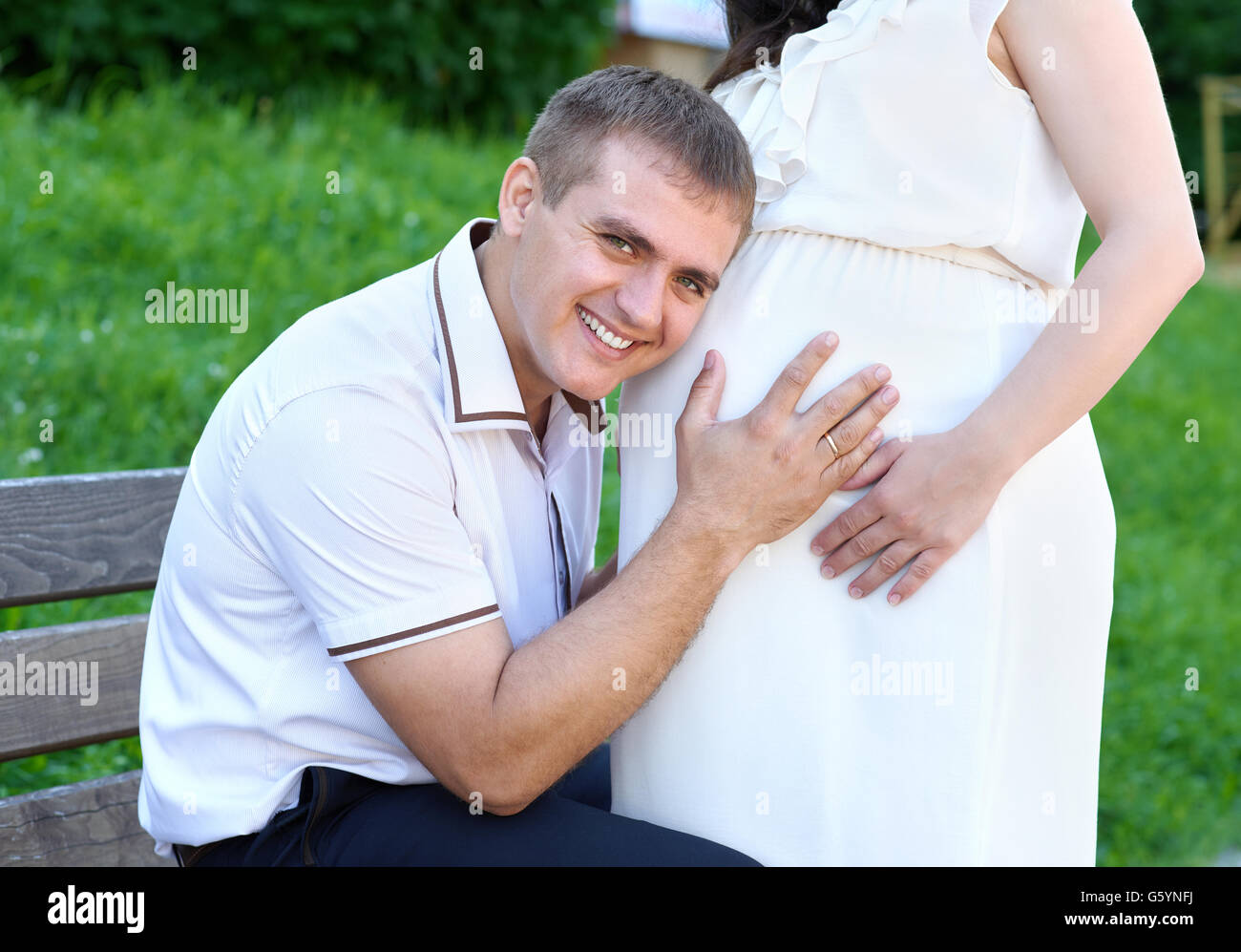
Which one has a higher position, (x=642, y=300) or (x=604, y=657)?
(x=642, y=300)

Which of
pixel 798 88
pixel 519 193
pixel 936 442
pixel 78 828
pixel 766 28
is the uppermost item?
pixel 766 28

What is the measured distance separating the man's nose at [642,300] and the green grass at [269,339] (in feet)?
6.11

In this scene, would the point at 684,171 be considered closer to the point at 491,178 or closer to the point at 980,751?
the point at 980,751

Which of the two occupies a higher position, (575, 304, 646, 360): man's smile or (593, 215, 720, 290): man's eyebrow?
(593, 215, 720, 290): man's eyebrow

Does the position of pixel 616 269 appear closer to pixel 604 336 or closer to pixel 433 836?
pixel 604 336

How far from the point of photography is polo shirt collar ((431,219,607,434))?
1.88m

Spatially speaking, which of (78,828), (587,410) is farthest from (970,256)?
(78,828)

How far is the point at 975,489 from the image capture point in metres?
1.80

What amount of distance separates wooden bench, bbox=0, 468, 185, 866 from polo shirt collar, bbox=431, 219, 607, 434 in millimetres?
829

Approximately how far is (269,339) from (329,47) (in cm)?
312

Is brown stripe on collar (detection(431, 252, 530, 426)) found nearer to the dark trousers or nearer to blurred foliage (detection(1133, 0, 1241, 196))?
the dark trousers

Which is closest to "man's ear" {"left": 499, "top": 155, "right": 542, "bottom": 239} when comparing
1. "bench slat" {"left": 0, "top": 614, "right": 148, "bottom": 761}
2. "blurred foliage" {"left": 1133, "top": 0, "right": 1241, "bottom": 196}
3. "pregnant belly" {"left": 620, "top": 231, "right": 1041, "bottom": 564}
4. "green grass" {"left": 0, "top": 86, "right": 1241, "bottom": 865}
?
"pregnant belly" {"left": 620, "top": 231, "right": 1041, "bottom": 564}

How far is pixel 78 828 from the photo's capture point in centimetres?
228
